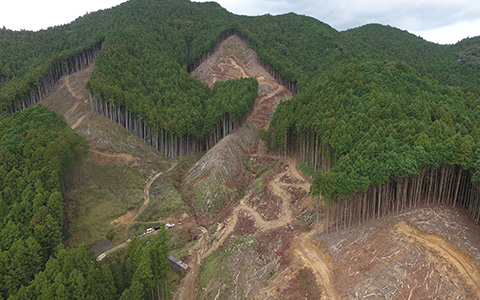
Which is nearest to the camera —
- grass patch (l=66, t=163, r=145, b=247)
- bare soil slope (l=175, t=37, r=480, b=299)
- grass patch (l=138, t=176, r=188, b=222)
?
bare soil slope (l=175, t=37, r=480, b=299)

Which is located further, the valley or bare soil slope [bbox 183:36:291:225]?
bare soil slope [bbox 183:36:291:225]

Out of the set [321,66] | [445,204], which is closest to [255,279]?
[445,204]

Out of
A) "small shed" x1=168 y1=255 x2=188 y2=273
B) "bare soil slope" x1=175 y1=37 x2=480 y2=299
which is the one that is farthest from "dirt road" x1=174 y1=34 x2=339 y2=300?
"small shed" x1=168 y1=255 x2=188 y2=273

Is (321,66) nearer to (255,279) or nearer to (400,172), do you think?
(400,172)

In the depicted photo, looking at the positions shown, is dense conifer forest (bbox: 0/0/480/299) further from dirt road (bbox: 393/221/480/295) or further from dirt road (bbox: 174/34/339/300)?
dirt road (bbox: 174/34/339/300)

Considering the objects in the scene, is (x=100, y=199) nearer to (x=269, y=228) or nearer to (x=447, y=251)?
(x=269, y=228)

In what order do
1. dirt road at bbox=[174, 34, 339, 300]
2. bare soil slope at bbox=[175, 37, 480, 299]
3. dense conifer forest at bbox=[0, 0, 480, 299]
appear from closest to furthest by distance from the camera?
bare soil slope at bbox=[175, 37, 480, 299], dense conifer forest at bbox=[0, 0, 480, 299], dirt road at bbox=[174, 34, 339, 300]

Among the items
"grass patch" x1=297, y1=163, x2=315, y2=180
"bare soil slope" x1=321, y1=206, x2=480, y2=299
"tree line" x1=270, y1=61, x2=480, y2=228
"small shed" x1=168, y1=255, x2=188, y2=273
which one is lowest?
"small shed" x1=168, y1=255, x2=188, y2=273

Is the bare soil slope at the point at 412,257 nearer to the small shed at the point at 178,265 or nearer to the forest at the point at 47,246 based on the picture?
the small shed at the point at 178,265

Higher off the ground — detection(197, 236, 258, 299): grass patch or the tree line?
the tree line
